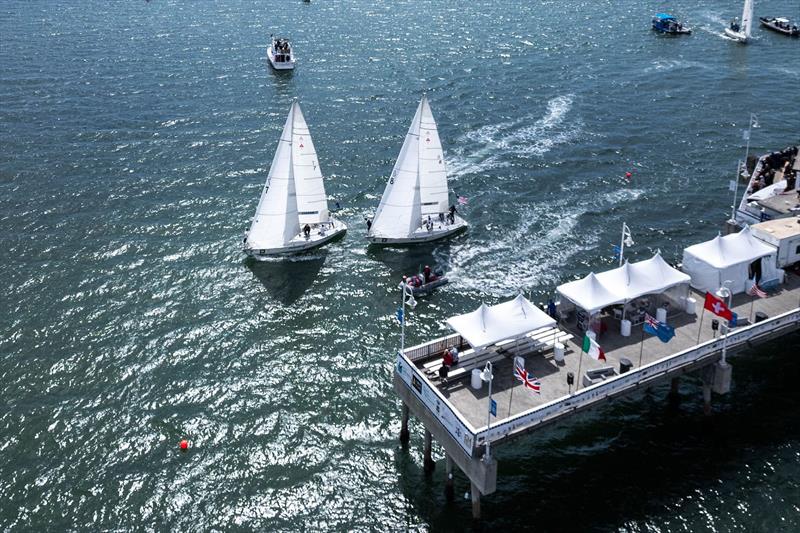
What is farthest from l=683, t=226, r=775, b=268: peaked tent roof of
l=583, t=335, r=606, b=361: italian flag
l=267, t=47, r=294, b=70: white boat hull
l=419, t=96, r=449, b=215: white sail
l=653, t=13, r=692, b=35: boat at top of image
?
l=653, t=13, r=692, b=35: boat at top of image

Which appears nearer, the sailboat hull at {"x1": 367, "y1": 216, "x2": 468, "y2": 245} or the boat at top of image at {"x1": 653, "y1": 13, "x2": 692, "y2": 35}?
the sailboat hull at {"x1": 367, "y1": 216, "x2": 468, "y2": 245}

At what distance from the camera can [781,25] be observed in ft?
501

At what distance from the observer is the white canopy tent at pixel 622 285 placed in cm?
5169

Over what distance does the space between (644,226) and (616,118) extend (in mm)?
34240

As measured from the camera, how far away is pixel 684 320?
53844 millimetres

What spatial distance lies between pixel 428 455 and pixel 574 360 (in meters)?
11.5

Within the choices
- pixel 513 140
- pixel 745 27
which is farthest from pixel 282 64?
pixel 745 27

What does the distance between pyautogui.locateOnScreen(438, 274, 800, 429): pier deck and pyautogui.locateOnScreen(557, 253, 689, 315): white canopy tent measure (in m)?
2.38

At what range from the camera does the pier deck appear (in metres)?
45.7

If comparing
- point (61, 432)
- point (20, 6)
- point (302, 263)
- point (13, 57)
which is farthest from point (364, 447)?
point (20, 6)

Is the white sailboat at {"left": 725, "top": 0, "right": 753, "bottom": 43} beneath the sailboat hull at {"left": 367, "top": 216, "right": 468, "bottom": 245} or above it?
above

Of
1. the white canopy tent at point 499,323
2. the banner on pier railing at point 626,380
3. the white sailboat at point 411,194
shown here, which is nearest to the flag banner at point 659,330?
the banner on pier railing at point 626,380

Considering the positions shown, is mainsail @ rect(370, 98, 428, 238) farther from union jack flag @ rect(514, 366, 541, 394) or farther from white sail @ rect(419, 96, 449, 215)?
union jack flag @ rect(514, 366, 541, 394)

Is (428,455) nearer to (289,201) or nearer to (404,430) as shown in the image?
(404,430)
